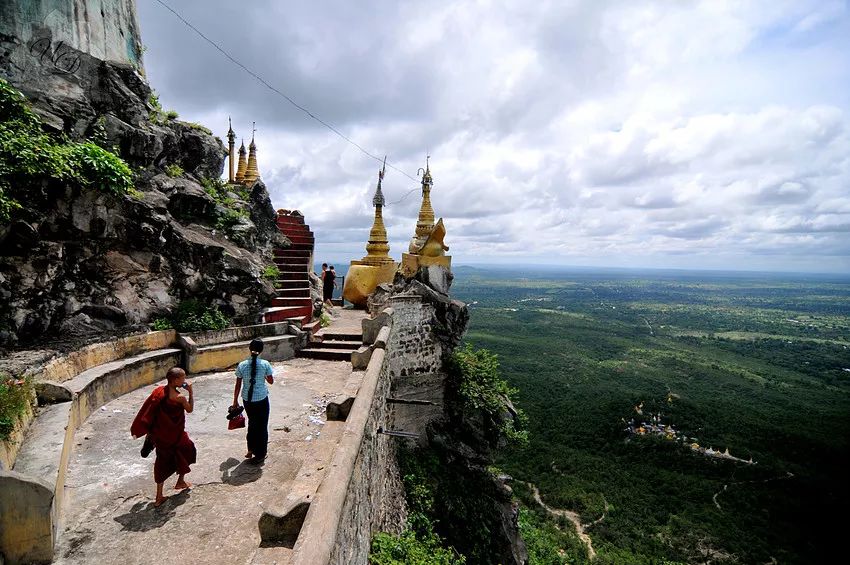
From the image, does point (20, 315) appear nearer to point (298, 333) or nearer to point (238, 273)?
point (238, 273)

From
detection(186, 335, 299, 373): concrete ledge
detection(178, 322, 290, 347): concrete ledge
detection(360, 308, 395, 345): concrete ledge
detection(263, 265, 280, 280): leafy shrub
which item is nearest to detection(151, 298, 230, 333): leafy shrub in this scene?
detection(178, 322, 290, 347): concrete ledge

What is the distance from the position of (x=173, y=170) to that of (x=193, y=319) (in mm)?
3995

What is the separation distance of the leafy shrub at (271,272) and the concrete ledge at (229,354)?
2019 millimetres

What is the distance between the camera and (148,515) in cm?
444

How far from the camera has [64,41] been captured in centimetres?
882

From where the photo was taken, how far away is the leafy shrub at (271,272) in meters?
11.5

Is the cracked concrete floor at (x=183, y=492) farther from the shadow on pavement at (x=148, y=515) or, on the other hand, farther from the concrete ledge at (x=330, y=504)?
the concrete ledge at (x=330, y=504)

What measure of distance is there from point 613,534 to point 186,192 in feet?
101

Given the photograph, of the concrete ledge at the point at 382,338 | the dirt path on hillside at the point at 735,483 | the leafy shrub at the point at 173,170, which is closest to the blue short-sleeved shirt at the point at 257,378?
the concrete ledge at the point at 382,338

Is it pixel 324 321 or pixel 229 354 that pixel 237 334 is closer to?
pixel 229 354

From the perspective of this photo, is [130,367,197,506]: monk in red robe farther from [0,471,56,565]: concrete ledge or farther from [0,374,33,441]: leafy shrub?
[0,374,33,441]: leafy shrub

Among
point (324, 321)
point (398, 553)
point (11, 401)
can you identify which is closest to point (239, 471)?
point (11, 401)

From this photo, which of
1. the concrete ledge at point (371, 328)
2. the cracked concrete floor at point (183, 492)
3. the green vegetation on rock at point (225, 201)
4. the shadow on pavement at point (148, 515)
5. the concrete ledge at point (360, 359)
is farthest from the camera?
the green vegetation on rock at point (225, 201)

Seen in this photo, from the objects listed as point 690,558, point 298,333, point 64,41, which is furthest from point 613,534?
point 64,41
